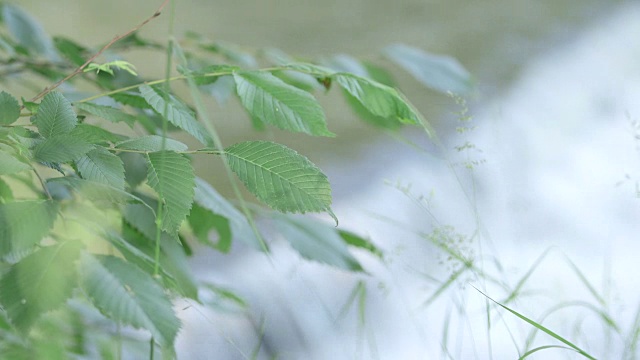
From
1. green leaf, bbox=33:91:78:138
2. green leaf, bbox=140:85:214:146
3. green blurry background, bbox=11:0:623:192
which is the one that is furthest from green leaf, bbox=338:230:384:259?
green blurry background, bbox=11:0:623:192

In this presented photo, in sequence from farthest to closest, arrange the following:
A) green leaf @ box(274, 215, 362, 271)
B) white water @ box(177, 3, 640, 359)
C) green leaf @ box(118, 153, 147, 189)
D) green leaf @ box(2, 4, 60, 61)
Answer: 1. white water @ box(177, 3, 640, 359)
2. green leaf @ box(2, 4, 60, 61)
3. green leaf @ box(274, 215, 362, 271)
4. green leaf @ box(118, 153, 147, 189)

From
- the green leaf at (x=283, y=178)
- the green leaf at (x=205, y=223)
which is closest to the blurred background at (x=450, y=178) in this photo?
the green leaf at (x=205, y=223)

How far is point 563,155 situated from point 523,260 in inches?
23.3

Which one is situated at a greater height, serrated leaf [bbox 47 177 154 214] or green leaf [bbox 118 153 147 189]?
green leaf [bbox 118 153 147 189]

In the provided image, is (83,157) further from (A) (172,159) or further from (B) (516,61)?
(B) (516,61)

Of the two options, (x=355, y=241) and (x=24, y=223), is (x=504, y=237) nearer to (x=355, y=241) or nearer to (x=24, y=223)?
(x=355, y=241)

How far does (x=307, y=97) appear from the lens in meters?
0.66

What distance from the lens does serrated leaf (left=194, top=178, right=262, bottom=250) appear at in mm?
783

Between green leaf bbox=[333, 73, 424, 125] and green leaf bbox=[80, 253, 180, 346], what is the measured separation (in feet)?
0.91

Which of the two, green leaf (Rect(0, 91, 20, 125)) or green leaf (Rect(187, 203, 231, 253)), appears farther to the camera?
green leaf (Rect(187, 203, 231, 253))

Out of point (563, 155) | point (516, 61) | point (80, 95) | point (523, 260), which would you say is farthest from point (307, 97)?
point (516, 61)

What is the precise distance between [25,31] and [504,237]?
117 centimetres

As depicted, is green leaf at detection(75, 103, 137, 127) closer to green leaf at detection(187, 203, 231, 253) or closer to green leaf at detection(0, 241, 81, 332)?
green leaf at detection(0, 241, 81, 332)

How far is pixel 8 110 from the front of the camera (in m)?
0.58
